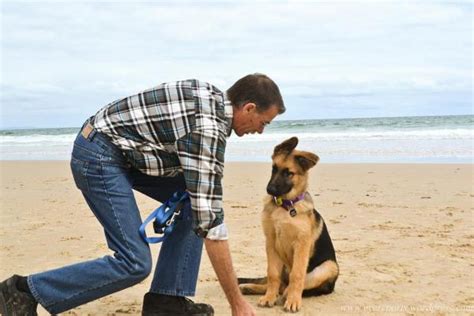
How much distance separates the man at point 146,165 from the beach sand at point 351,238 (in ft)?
2.85

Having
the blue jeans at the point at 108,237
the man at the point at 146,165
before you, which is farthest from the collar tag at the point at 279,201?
the blue jeans at the point at 108,237

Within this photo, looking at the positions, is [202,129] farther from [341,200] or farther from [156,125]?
[341,200]

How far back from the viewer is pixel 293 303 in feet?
16.3

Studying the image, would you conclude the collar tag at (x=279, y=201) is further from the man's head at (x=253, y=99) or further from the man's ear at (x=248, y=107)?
the man's ear at (x=248, y=107)

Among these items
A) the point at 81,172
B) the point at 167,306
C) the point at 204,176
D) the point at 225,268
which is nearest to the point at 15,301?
the point at 81,172

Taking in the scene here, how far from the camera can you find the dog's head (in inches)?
208

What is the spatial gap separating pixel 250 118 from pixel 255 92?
0.58 feet

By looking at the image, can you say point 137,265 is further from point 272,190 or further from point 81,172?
point 272,190

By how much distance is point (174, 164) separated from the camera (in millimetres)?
4016

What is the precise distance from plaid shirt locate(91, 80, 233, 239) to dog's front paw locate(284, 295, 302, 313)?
5.15ft

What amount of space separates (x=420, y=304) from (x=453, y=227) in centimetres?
311

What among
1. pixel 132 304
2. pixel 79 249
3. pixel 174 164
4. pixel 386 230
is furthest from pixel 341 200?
pixel 174 164

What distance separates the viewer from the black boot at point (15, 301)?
4.10 m

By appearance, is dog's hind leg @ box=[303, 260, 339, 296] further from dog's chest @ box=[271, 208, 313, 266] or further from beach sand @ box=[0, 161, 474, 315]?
dog's chest @ box=[271, 208, 313, 266]
